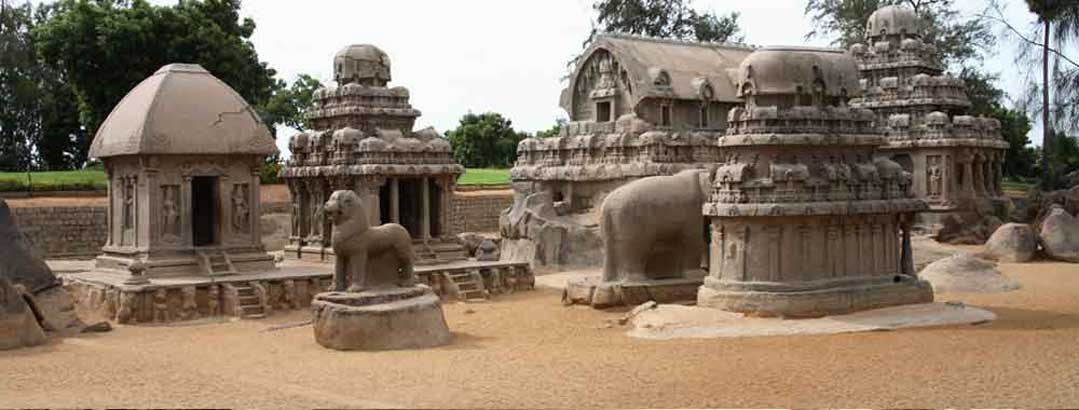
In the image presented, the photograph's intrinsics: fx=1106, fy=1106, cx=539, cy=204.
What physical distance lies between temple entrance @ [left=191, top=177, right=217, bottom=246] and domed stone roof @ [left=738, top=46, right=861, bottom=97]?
11.8 meters

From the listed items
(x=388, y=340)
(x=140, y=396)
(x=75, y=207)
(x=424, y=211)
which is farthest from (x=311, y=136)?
(x=140, y=396)

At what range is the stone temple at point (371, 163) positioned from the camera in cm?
2570

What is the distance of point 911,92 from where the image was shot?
115 feet

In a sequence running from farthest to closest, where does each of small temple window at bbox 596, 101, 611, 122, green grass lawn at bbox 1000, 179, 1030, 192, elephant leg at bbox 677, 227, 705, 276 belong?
green grass lawn at bbox 1000, 179, 1030, 192, small temple window at bbox 596, 101, 611, 122, elephant leg at bbox 677, 227, 705, 276

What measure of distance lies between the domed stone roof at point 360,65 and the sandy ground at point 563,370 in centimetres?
970

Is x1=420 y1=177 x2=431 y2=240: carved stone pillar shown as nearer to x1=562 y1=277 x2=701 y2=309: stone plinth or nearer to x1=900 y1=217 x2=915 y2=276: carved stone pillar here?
x1=562 y1=277 x2=701 y2=309: stone plinth

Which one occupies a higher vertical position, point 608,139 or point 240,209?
point 608,139

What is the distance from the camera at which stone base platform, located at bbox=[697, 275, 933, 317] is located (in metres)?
Result: 17.6

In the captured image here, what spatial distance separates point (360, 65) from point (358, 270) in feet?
35.9

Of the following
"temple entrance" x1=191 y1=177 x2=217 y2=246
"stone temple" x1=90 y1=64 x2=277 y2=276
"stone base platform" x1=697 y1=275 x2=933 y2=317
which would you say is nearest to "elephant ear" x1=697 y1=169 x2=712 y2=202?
"stone base platform" x1=697 y1=275 x2=933 y2=317

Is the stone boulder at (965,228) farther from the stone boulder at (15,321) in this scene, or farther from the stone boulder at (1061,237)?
the stone boulder at (15,321)

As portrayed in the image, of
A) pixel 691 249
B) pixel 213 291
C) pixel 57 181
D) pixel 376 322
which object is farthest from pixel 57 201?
pixel 691 249

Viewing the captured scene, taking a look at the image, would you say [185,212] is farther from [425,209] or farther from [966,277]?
[966,277]

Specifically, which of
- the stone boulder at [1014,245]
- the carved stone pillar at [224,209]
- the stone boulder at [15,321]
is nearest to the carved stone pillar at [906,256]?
Answer: the stone boulder at [1014,245]
